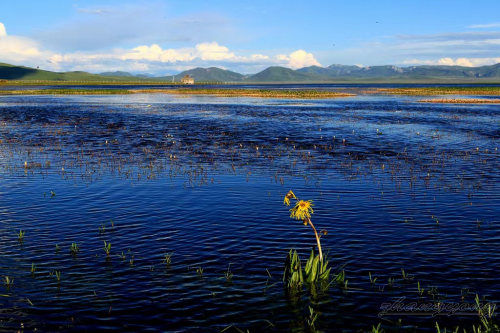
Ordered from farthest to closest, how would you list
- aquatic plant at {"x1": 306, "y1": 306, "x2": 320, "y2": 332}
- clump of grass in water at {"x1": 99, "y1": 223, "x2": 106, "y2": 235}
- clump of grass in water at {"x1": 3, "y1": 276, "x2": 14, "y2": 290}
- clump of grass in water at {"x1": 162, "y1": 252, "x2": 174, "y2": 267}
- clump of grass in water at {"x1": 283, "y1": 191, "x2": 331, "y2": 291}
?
clump of grass in water at {"x1": 99, "y1": 223, "x2": 106, "y2": 235}, clump of grass in water at {"x1": 162, "y1": 252, "x2": 174, "y2": 267}, clump of grass in water at {"x1": 3, "y1": 276, "x2": 14, "y2": 290}, clump of grass in water at {"x1": 283, "y1": 191, "x2": 331, "y2": 291}, aquatic plant at {"x1": 306, "y1": 306, "x2": 320, "y2": 332}

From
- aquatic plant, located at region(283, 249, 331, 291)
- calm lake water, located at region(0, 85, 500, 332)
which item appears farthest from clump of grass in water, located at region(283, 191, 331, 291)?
calm lake water, located at region(0, 85, 500, 332)

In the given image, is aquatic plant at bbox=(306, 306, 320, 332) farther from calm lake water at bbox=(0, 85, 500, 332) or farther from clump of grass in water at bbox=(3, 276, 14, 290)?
clump of grass in water at bbox=(3, 276, 14, 290)

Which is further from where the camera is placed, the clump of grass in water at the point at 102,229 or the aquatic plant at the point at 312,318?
the clump of grass in water at the point at 102,229

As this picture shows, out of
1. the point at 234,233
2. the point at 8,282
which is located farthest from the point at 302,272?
the point at 8,282

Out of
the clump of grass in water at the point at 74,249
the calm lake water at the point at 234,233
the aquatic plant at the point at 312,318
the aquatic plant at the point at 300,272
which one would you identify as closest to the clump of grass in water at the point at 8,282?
the calm lake water at the point at 234,233

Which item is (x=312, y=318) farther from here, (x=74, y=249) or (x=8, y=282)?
(x=74, y=249)

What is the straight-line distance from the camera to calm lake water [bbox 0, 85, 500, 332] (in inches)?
444

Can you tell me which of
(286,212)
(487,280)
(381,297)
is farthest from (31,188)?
(487,280)

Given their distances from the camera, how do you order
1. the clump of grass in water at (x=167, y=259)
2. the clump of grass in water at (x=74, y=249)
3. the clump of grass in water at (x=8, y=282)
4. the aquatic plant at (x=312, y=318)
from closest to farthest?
the aquatic plant at (x=312, y=318), the clump of grass in water at (x=8, y=282), the clump of grass in water at (x=167, y=259), the clump of grass in water at (x=74, y=249)

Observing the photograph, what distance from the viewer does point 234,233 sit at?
1705 centimetres

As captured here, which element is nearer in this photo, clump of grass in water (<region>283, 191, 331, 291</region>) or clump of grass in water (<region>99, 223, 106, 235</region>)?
clump of grass in water (<region>283, 191, 331, 291</region>)

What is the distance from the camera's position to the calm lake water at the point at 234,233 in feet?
37.0

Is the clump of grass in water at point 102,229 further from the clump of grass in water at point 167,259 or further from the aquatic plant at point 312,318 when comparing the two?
the aquatic plant at point 312,318

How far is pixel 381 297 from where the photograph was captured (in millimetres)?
11977
